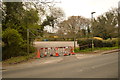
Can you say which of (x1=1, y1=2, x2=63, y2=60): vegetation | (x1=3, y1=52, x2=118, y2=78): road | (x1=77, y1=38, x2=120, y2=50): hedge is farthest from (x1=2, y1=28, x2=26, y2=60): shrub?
(x1=77, y1=38, x2=120, y2=50): hedge

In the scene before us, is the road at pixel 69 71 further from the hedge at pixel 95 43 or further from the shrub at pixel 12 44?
the hedge at pixel 95 43

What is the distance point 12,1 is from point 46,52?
6818 millimetres

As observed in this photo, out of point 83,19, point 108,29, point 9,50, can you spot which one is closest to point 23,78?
point 9,50

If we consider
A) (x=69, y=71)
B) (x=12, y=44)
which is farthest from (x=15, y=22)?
(x=69, y=71)

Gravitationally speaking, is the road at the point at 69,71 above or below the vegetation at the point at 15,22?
below

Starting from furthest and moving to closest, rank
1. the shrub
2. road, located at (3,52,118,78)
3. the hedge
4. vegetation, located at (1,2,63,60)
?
the hedge, vegetation, located at (1,2,63,60), the shrub, road, located at (3,52,118,78)

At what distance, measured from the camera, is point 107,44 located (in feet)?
71.2

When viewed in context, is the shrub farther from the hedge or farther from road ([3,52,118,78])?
the hedge

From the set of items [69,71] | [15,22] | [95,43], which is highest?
[15,22]

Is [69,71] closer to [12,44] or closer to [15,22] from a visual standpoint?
[12,44]

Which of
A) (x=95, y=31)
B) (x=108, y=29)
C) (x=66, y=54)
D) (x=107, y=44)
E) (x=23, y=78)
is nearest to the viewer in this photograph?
(x=23, y=78)

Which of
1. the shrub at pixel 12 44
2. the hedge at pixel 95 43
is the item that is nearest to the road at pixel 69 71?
the shrub at pixel 12 44

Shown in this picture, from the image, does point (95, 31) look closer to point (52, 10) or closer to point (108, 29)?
point (108, 29)

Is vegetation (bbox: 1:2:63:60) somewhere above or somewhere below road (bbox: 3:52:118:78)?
above
